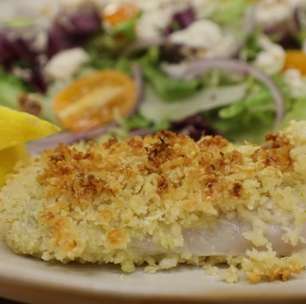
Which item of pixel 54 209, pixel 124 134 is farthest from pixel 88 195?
pixel 124 134

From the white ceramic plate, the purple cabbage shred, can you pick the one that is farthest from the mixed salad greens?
the white ceramic plate

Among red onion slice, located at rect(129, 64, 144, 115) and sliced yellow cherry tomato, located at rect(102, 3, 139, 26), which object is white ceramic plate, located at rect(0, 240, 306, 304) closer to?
red onion slice, located at rect(129, 64, 144, 115)

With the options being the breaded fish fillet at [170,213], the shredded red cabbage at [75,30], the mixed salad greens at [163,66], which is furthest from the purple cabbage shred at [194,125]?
the breaded fish fillet at [170,213]

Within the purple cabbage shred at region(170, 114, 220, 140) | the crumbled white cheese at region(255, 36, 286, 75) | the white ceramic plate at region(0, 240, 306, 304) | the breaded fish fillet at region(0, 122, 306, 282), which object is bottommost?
the white ceramic plate at region(0, 240, 306, 304)

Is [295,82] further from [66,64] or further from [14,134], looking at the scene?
[14,134]

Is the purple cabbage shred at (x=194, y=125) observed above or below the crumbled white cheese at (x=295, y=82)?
below

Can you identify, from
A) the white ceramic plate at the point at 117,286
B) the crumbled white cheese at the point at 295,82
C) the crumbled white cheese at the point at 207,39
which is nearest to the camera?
the white ceramic plate at the point at 117,286

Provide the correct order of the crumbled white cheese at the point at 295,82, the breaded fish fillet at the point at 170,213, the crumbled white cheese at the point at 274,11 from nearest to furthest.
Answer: the breaded fish fillet at the point at 170,213, the crumbled white cheese at the point at 295,82, the crumbled white cheese at the point at 274,11

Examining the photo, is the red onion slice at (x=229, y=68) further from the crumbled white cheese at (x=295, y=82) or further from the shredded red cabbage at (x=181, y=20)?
the shredded red cabbage at (x=181, y=20)
